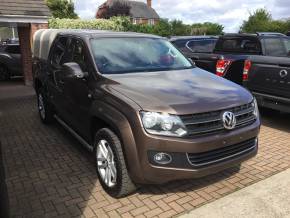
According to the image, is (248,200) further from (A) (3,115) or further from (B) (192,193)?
(A) (3,115)

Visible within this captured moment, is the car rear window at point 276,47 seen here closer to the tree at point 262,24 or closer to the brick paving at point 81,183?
the brick paving at point 81,183

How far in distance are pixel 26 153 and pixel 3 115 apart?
10.3 ft

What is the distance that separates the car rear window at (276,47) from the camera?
7.58 metres

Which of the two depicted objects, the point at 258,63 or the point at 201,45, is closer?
the point at 258,63

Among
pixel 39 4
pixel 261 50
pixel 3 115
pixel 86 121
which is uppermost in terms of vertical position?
pixel 39 4

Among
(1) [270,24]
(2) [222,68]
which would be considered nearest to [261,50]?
(2) [222,68]

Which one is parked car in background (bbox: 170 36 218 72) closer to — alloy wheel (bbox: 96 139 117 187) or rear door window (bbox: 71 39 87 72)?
rear door window (bbox: 71 39 87 72)

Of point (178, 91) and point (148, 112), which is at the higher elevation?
point (178, 91)

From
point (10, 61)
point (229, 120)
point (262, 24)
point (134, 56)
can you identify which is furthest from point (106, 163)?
point (262, 24)

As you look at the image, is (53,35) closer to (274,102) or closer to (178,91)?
(178,91)

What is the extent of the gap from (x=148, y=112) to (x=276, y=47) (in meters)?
5.48

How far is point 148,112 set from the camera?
3.31 meters

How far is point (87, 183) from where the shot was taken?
426 centimetres

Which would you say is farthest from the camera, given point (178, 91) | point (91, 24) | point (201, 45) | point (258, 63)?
point (91, 24)
